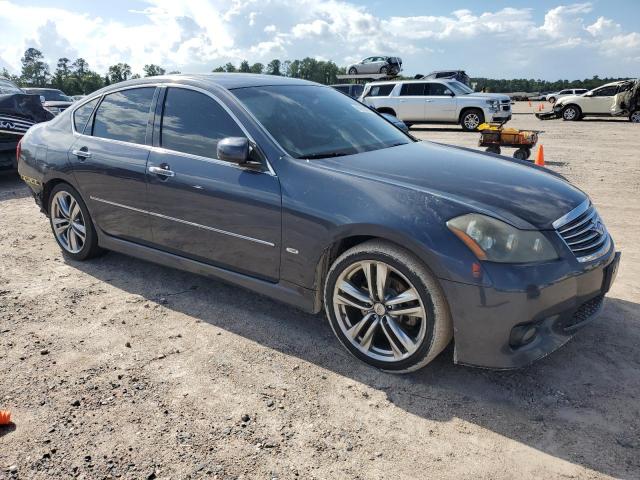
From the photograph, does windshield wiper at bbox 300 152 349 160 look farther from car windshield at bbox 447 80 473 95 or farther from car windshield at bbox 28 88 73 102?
car windshield at bbox 28 88 73 102

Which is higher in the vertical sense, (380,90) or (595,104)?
(380,90)

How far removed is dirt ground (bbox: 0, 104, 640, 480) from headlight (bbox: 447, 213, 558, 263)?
0.79 meters

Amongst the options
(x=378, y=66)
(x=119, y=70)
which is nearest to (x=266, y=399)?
(x=378, y=66)

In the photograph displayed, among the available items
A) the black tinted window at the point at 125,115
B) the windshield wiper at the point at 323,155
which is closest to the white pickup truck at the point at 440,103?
the black tinted window at the point at 125,115

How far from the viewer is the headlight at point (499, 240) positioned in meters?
2.60

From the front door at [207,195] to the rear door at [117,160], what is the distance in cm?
17

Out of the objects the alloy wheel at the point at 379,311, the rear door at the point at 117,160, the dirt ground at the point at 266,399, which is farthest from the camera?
the rear door at the point at 117,160

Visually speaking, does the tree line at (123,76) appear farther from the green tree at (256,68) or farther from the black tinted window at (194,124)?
the black tinted window at (194,124)

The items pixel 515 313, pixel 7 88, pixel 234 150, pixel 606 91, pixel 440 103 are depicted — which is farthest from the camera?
pixel 606 91

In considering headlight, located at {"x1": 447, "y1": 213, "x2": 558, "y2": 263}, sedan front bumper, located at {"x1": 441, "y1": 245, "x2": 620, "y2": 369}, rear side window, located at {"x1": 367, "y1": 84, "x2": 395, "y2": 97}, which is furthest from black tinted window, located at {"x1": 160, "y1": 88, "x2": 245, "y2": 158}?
rear side window, located at {"x1": 367, "y1": 84, "x2": 395, "y2": 97}

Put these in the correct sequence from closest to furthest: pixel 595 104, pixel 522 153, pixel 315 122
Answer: pixel 315 122 → pixel 522 153 → pixel 595 104

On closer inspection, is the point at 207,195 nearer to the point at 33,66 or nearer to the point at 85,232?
the point at 85,232

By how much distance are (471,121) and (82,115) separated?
15187 mm

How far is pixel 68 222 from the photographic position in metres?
4.87
